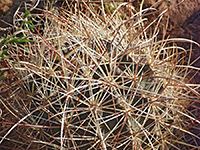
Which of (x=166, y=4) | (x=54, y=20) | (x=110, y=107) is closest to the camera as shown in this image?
(x=110, y=107)

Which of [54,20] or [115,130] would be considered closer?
[115,130]

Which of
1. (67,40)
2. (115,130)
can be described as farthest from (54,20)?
(115,130)

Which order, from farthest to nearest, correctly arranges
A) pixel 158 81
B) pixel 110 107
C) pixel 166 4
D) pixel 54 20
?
pixel 166 4 < pixel 54 20 < pixel 158 81 < pixel 110 107

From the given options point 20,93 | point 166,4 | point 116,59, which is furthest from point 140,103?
point 166,4

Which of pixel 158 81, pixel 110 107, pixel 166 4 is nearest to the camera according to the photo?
pixel 110 107

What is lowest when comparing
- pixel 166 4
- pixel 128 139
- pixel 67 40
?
pixel 128 139

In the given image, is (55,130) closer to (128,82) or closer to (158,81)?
(128,82)

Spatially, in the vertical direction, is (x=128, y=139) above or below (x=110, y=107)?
below

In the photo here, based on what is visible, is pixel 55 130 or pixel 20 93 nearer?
pixel 55 130

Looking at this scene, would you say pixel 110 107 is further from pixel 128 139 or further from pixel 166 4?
pixel 166 4
